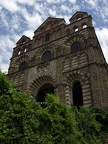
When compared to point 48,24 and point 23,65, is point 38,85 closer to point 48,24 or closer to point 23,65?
point 23,65

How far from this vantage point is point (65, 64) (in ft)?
56.1

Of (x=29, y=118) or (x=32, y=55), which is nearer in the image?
(x=29, y=118)

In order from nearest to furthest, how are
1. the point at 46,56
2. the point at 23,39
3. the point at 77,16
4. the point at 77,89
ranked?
the point at 77,89 → the point at 46,56 → the point at 77,16 → the point at 23,39

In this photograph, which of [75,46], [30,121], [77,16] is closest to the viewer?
[30,121]

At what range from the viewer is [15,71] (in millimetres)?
21859

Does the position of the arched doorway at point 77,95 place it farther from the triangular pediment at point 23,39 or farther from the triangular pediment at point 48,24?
the triangular pediment at point 23,39

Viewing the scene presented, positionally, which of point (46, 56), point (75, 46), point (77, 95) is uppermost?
point (75, 46)

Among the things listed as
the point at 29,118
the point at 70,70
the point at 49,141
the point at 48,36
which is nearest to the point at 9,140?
the point at 29,118

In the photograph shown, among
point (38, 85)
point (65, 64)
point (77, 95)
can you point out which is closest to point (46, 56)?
point (65, 64)

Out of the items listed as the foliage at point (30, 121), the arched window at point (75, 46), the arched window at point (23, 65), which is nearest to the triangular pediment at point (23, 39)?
the arched window at point (23, 65)

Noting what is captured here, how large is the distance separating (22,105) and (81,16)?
20.3 meters

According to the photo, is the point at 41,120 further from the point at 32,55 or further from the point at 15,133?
the point at 32,55

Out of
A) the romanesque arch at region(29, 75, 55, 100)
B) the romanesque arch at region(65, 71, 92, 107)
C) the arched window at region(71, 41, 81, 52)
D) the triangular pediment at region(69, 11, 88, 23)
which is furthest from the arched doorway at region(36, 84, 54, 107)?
the triangular pediment at region(69, 11, 88, 23)

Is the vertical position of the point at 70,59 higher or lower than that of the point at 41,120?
higher
